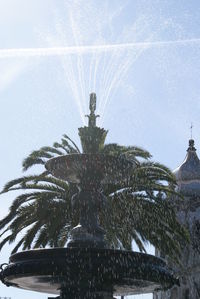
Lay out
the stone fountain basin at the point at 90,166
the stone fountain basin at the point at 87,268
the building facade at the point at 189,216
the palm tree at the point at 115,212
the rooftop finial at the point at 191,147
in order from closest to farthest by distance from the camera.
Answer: the stone fountain basin at the point at 87,268, the stone fountain basin at the point at 90,166, the palm tree at the point at 115,212, the building facade at the point at 189,216, the rooftop finial at the point at 191,147

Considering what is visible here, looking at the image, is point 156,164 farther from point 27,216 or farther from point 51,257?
point 51,257

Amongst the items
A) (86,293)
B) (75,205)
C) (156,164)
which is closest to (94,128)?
(75,205)

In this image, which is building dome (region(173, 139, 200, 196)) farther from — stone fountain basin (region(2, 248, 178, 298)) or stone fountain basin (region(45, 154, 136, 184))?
stone fountain basin (region(2, 248, 178, 298))

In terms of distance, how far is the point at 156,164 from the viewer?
782 inches

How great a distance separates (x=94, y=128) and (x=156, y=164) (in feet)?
20.9

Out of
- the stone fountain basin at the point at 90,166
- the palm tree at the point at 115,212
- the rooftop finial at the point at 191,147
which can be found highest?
the rooftop finial at the point at 191,147

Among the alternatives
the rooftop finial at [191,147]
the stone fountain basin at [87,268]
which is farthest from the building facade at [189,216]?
the stone fountain basin at [87,268]

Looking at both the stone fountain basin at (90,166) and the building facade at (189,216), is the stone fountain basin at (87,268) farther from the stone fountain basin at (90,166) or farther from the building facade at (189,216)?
the building facade at (189,216)

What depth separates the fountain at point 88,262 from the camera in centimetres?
914

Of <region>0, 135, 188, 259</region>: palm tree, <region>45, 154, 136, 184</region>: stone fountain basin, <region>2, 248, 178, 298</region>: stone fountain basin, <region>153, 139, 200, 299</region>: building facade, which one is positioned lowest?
<region>2, 248, 178, 298</region>: stone fountain basin

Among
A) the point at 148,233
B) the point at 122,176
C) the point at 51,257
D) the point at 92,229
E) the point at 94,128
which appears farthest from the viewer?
the point at 148,233

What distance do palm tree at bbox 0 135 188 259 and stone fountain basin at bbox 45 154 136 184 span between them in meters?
6.58

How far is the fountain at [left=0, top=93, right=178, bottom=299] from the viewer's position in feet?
30.0

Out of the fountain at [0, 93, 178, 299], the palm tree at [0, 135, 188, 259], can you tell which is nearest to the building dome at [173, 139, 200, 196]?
the palm tree at [0, 135, 188, 259]
